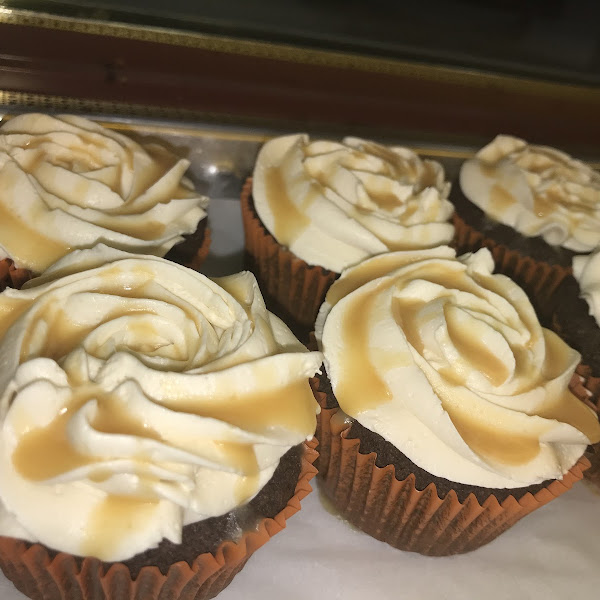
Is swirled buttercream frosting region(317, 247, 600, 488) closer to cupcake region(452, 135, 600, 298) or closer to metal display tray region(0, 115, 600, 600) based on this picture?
metal display tray region(0, 115, 600, 600)

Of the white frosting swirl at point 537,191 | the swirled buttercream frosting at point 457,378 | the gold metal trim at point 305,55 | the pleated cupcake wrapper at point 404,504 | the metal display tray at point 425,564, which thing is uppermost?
the gold metal trim at point 305,55

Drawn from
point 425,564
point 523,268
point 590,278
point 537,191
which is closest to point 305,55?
point 537,191

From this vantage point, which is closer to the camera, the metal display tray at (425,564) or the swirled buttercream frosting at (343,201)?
the metal display tray at (425,564)

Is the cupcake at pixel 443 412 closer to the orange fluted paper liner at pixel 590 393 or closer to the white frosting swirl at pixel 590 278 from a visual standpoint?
the orange fluted paper liner at pixel 590 393

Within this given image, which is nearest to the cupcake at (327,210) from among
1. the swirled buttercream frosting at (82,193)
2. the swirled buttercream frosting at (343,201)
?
the swirled buttercream frosting at (343,201)

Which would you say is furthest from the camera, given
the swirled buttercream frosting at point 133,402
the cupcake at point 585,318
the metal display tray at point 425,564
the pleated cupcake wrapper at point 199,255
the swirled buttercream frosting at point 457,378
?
the pleated cupcake wrapper at point 199,255

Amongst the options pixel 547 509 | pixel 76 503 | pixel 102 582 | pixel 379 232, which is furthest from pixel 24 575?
pixel 547 509

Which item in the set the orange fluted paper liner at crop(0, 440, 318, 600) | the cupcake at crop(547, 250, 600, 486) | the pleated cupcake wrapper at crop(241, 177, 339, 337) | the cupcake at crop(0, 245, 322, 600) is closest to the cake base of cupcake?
the cupcake at crop(547, 250, 600, 486)

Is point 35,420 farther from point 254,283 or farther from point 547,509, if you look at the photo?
point 547,509
